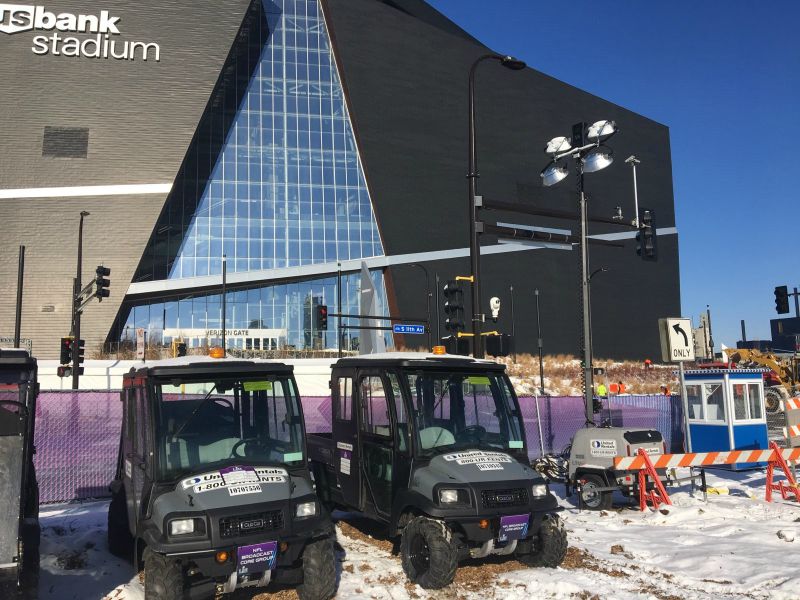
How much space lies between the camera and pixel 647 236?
18.0 meters

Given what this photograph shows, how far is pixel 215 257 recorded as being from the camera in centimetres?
5569

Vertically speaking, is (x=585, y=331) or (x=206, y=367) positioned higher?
(x=585, y=331)

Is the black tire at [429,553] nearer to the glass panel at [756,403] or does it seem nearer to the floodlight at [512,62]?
the floodlight at [512,62]

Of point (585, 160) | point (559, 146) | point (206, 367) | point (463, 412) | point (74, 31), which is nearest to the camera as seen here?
point (206, 367)

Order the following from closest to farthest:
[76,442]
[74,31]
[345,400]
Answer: [345,400] → [76,442] → [74,31]

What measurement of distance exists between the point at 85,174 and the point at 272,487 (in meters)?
51.8

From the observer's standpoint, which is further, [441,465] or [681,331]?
[681,331]

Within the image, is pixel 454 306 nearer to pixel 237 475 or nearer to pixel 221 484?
pixel 237 475

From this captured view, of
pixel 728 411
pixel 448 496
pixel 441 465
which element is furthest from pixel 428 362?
pixel 728 411

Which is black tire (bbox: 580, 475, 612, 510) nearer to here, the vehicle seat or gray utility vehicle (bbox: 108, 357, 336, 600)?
the vehicle seat

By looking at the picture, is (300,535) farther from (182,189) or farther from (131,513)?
(182,189)

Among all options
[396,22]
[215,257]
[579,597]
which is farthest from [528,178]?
[579,597]

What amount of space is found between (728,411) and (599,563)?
31.3 feet

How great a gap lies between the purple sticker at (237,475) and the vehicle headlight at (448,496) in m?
2.01
